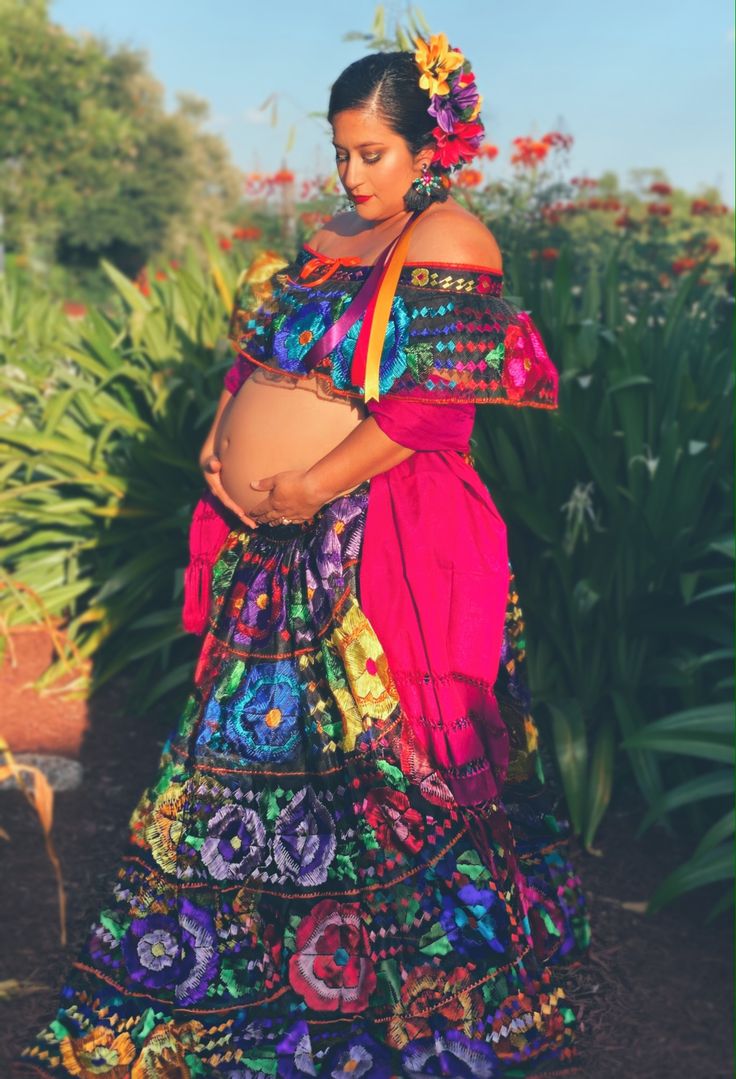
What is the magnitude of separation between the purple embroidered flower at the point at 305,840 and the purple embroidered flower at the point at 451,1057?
0.36 metres

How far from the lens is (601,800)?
10.6 feet

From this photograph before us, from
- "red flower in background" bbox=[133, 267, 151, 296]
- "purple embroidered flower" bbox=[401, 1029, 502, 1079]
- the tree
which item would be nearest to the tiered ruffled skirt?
"purple embroidered flower" bbox=[401, 1029, 502, 1079]

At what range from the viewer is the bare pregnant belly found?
7.49ft

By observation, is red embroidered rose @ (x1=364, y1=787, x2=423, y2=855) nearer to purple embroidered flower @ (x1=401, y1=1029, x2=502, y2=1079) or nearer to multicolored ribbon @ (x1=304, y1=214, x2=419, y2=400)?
purple embroidered flower @ (x1=401, y1=1029, x2=502, y2=1079)

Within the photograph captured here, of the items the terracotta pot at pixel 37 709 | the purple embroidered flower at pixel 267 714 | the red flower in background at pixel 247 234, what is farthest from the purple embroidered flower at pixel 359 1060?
the red flower in background at pixel 247 234

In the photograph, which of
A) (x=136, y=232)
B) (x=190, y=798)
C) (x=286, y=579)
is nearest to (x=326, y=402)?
(x=286, y=579)

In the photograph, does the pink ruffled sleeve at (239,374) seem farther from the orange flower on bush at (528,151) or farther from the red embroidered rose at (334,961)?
the orange flower on bush at (528,151)

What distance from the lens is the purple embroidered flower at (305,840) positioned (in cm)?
224

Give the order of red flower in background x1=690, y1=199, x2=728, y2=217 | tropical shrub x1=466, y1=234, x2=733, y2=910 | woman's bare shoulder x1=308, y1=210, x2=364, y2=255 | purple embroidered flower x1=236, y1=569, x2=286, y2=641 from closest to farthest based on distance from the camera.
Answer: purple embroidered flower x1=236, y1=569, x2=286, y2=641 < woman's bare shoulder x1=308, y1=210, x2=364, y2=255 < tropical shrub x1=466, y1=234, x2=733, y2=910 < red flower in background x1=690, y1=199, x2=728, y2=217

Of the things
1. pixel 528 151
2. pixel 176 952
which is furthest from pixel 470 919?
pixel 528 151

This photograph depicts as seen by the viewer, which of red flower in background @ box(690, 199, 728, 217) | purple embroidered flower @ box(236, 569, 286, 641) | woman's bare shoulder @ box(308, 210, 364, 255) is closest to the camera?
purple embroidered flower @ box(236, 569, 286, 641)

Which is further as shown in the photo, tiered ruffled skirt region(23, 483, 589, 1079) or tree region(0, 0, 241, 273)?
tree region(0, 0, 241, 273)

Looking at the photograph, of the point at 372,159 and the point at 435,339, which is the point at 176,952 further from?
the point at 372,159

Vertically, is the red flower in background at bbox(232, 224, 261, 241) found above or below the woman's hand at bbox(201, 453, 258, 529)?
above
